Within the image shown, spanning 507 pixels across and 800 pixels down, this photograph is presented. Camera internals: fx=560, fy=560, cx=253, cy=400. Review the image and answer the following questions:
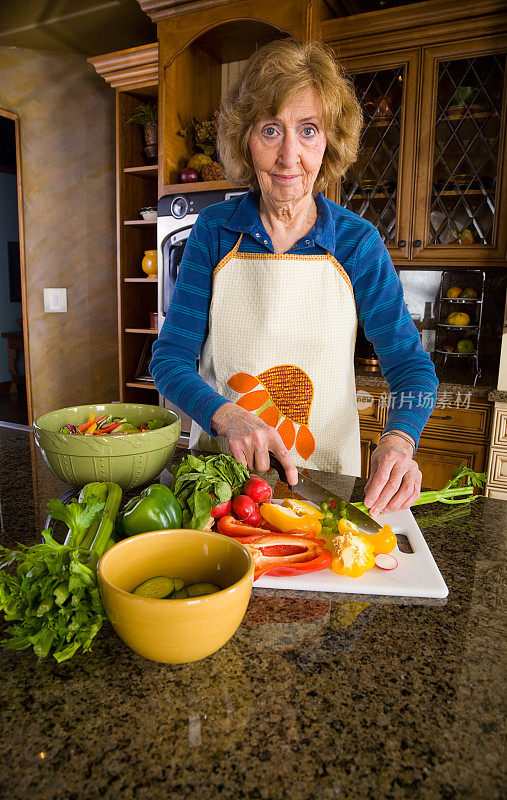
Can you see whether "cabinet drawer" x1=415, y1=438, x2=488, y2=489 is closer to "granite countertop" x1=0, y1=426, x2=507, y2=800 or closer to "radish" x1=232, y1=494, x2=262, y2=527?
"radish" x1=232, y1=494, x2=262, y2=527

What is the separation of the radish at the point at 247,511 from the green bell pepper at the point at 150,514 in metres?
0.12

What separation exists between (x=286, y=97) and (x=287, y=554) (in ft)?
3.45

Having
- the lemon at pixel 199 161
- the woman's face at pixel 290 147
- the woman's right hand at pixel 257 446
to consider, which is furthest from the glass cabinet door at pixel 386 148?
the woman's right hand at pixel 257 446

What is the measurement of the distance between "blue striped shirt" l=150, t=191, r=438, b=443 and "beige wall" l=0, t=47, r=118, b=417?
2.54 metres

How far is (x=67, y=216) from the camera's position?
3762 mm

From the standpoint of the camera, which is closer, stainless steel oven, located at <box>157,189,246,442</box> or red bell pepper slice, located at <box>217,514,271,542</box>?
red bell pepper slice, located at <box>217,514,271,542</box>

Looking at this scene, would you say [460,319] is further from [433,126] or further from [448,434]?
[433,126]

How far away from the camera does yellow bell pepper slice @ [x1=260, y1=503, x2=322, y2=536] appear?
82 centimetres

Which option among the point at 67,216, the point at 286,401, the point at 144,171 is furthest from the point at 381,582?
the point at 67,216

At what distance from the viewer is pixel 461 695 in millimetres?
547

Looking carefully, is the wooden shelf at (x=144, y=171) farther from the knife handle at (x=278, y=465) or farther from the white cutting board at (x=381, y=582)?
the white cutting board at (x=381, y=582)

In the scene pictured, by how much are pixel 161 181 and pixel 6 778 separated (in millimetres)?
2944

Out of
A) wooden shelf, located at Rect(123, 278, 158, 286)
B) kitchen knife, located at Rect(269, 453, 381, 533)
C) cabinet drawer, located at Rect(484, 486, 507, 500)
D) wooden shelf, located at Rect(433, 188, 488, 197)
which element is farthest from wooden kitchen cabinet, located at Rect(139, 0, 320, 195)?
kitchen knife, located at Rect(269, 453, 381, 533)

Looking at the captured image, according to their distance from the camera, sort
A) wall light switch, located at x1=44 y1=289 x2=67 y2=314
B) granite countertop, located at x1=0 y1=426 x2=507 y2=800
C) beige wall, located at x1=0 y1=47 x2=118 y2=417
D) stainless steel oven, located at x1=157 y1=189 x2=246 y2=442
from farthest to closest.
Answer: wall light switch, located at x1=44 y1=289 x2=67 y2=314 → beige wall, located at x1=0 y1=47 x2=118 y2=417 → stainless steel oven, located at x1=157 y1=189 x2=246 y2=442 → granite countertop, located at x1=0 y1=426 x2=507 y2=800
